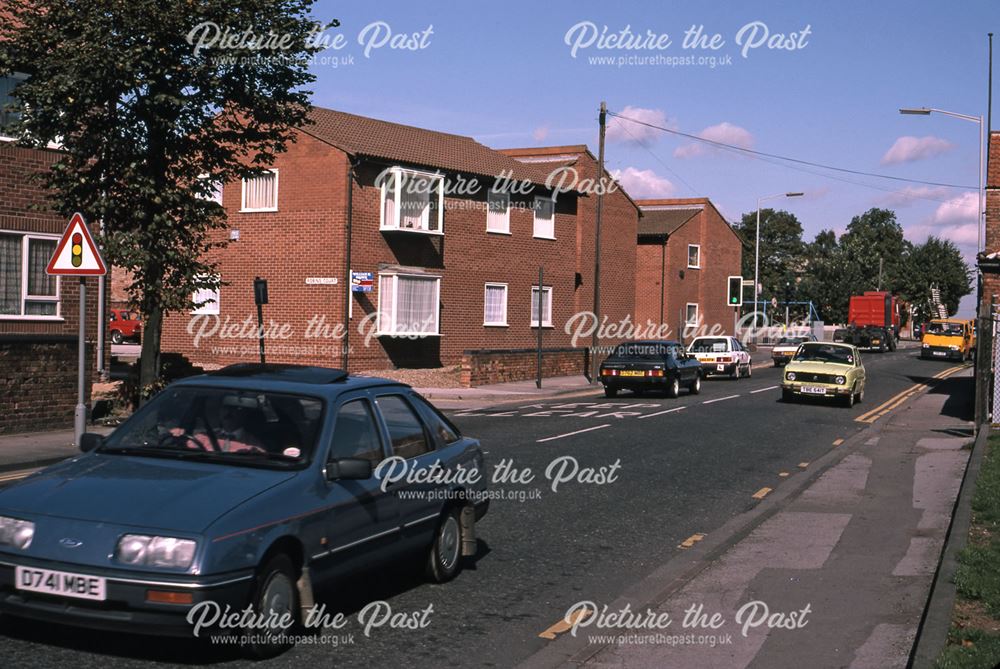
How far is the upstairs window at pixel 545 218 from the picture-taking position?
41.5 m

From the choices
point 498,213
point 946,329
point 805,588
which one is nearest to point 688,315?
point 946,329

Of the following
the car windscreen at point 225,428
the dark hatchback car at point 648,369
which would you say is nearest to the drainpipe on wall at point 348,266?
the dark hatchback car at point 648,369

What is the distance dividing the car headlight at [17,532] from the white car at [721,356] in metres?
35.1

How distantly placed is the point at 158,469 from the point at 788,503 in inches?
324

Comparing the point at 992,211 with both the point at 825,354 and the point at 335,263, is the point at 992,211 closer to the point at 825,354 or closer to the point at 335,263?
the point at 825,354

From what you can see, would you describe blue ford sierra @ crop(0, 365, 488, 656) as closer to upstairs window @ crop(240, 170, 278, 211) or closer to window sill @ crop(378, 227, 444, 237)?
window sill @ crop(378, 227, 444, 237)

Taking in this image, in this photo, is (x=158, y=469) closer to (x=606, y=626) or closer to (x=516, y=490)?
(x=606, y=626)

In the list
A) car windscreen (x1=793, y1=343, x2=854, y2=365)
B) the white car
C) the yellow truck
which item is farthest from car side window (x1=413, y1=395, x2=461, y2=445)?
the yellow truck

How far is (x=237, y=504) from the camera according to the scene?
5.80 metres

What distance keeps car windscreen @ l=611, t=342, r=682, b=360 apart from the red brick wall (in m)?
7.79

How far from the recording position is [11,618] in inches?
251

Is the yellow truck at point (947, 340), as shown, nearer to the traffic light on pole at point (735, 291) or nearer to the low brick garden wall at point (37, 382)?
the traffic light on pole at point (735, 291)

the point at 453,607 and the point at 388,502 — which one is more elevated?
the point at 388,502

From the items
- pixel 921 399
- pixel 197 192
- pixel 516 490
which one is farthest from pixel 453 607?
pixel 921 399
